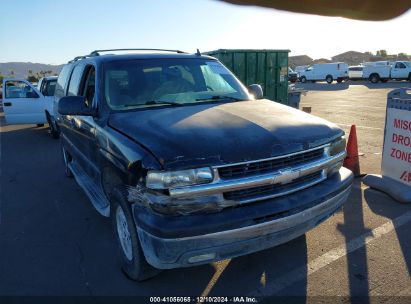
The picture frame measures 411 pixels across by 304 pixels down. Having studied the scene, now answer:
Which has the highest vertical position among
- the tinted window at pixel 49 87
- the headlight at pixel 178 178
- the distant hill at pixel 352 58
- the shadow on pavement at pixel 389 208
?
the distant hill at pixel 352 58

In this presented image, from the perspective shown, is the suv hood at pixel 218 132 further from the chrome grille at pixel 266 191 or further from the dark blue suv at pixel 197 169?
the chrome grille at pixel 266 191

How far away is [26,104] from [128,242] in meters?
9.86

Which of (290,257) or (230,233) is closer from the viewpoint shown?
(230,233)

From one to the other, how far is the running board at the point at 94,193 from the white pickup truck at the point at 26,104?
664cm

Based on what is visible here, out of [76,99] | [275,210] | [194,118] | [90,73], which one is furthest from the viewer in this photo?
[90,73]

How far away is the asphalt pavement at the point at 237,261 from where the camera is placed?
3.14 metres

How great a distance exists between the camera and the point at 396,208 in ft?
15.4


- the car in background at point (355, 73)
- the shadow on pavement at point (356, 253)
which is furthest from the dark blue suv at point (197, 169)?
the car in background at point (355, 73)

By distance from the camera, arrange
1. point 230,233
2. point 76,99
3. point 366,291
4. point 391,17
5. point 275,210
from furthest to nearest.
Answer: point 76,99, point 366,291, point 275,210, point 230,233, point 391,17

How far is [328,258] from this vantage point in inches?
141

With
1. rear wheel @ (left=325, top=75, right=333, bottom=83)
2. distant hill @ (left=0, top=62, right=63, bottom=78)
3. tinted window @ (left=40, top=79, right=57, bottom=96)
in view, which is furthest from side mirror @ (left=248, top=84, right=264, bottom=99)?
distant hill @ (left=0, top=62, right=63, bottom=78)

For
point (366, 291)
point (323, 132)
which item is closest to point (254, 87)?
point (323, 132)

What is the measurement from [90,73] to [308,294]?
3.53 meters

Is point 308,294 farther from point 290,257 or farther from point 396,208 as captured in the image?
point 396,208
